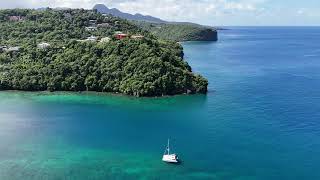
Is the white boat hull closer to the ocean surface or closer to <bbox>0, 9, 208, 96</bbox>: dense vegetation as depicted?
the ocean surface

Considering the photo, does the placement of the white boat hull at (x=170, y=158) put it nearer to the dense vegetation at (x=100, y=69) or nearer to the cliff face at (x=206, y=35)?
the dense vegetation at (x=100, y=69)

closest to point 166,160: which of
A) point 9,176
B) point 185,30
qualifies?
point 9,176

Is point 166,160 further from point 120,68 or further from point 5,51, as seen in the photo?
point 5,51

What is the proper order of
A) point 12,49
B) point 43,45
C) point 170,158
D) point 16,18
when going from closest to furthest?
point 170,158, point 12,49, point 43,45, point 16,18

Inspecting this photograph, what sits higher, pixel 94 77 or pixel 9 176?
pixel 94 77

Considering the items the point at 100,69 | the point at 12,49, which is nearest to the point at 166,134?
the point at 100,69

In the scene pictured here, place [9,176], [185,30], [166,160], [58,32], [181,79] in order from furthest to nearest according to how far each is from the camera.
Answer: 1. [185,30]
2. [58,32]
3. [181,79]
4. [166,160]
5. [9,176]

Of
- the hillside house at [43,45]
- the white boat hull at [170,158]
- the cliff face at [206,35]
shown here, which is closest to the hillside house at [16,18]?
the hillside house at [43,45]

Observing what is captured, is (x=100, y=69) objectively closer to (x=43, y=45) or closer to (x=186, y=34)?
(x=43, y=45)

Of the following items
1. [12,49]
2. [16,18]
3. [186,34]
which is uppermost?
[16,18]
